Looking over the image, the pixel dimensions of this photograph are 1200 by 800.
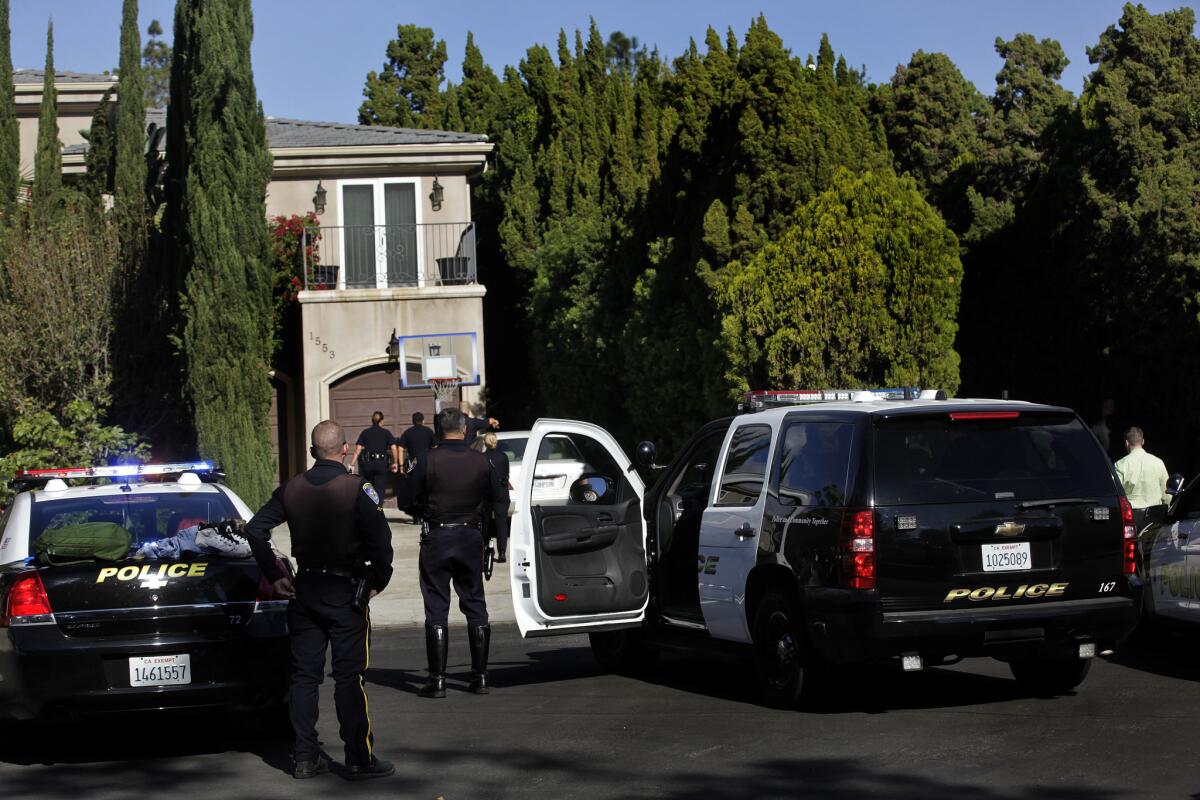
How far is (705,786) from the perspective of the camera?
728 centimetres

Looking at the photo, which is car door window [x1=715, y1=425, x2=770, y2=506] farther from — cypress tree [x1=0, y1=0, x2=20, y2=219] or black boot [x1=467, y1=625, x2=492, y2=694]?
cypress tree [x1=0, y1=0, x2=20, y2=219]

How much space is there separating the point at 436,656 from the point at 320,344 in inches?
777

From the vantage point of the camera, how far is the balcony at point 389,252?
101 feet

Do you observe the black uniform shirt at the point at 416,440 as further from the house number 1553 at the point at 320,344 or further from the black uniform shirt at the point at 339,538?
the black uniform shirt at the point at 339,538

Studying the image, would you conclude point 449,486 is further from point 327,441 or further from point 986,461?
point 986,461

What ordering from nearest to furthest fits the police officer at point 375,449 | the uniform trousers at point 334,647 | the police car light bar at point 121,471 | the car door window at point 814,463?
the uniform trousers at point 334,647 < the car door window at point 814,463 < the police car light bar at point 121,471 < the police officer at point 375,449

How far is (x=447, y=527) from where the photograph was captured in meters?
10.2

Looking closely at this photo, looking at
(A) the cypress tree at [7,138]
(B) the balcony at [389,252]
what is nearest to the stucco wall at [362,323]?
(B) the balcony at [389,252]

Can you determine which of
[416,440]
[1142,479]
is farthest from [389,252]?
[1142,479]

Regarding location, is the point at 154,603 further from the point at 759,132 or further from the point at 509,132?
the point at 509,132

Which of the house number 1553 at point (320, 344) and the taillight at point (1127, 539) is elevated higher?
the house number 1553 at point (320, 344)

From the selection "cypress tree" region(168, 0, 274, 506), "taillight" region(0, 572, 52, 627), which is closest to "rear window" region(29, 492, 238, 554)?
"taillight" region(0, 572, 52, 627)

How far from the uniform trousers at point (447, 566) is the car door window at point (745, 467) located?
169 centimetres

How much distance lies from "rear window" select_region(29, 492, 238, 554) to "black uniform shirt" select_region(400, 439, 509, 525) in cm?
133
